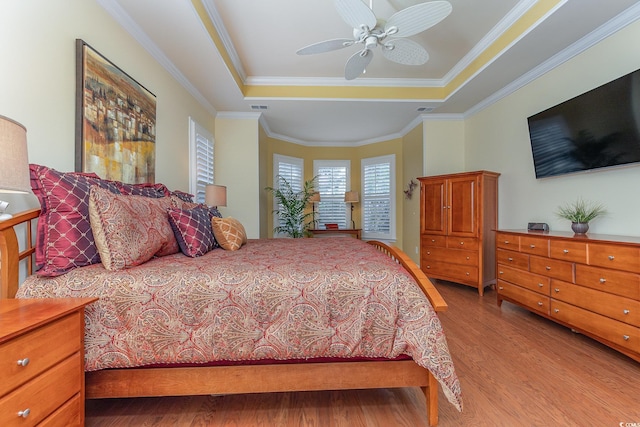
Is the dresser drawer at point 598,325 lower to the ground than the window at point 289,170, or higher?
lower

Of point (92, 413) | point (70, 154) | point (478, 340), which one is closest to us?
point (92, 413)

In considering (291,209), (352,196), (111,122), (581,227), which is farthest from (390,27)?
(352,196)

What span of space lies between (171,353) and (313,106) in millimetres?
3595

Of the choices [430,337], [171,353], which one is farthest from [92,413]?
[430,337]

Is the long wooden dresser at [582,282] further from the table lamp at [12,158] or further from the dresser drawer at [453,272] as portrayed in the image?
the table lamp at [12,158]

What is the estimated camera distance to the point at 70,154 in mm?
1738

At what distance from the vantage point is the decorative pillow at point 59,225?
1290 millimetres

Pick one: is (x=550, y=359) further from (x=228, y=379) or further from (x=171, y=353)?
(x=171, y=353)

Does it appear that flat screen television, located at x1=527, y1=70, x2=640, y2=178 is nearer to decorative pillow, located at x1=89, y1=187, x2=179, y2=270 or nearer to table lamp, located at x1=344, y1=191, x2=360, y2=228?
table lamp, located at x1=344, y1=191, x2=360, y2=228

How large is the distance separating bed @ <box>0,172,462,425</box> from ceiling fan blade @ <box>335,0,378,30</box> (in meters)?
1.77

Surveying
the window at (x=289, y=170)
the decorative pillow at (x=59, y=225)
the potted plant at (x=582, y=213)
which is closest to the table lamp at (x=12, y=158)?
the decorative pillow at (x=59, y=225)

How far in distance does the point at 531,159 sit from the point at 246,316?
3.58 metres

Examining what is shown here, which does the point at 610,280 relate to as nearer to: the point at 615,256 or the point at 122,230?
the point at 615,256

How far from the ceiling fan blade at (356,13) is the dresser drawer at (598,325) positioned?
107 inches
